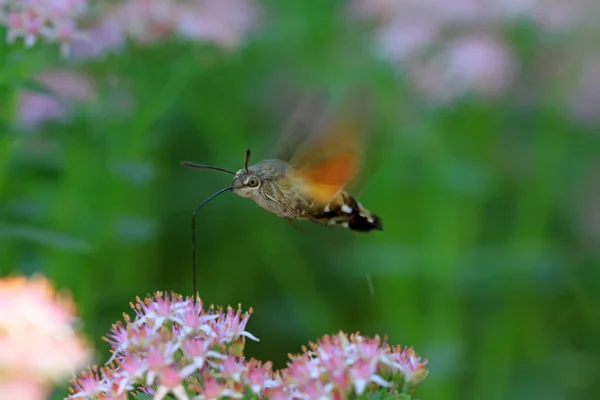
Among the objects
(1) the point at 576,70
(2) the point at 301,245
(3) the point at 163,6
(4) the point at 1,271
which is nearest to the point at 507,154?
(1) the point at 576,70

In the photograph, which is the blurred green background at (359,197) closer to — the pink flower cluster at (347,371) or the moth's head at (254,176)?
the moth's head at (254,176)

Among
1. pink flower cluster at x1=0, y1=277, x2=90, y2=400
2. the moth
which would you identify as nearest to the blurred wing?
the moth

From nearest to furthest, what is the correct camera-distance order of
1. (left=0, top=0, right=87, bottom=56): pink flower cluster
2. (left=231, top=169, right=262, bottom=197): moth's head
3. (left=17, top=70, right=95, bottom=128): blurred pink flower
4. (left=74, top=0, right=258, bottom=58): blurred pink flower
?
(left=231, top=169, right=262, bottom=197): moth's head → (left=0, top=0, right=87, bottom=56): pink flower cluster → (left=17, top=70, right=95, bottom=128): blurred pink flower → (left=74, top=0, right=258, bottom=58): blurred pink flower

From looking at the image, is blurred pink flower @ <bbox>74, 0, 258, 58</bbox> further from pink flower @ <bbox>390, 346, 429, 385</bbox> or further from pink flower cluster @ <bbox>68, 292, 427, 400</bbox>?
pink flower @ <bbox>390, 346, 429, 385</bbox>

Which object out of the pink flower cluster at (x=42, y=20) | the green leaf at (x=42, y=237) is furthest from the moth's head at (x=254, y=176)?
the pink flower cluster at (x=42, y=20)

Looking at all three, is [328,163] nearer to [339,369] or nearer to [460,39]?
[339,369]

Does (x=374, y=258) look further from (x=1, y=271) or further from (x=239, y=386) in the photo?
(x=239, y=386)
